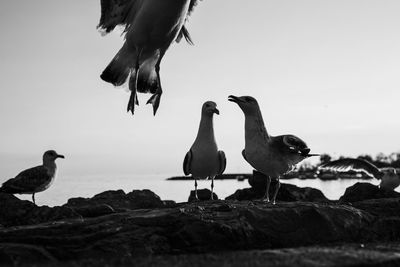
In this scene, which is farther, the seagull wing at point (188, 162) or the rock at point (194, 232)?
the seagull wing at point (188, 162)

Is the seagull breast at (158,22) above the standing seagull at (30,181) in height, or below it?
above

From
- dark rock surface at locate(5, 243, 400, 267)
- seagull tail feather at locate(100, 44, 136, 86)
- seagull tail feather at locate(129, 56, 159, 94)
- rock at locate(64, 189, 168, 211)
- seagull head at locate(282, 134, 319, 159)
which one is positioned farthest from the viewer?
rock at locate(64, 189, 168, 211)

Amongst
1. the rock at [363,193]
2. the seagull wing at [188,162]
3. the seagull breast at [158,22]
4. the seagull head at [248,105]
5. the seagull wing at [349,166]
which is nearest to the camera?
the seagull breast at [158,22]

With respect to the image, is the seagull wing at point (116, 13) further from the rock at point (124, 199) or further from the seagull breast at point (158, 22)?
the rock at point (124, 199)

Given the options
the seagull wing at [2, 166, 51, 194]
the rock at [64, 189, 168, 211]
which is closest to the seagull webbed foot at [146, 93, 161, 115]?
the rock at [64, 189, 168, 211]

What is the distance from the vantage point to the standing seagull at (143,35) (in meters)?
6.11

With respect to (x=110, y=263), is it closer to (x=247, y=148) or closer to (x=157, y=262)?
(x=157, y=262)

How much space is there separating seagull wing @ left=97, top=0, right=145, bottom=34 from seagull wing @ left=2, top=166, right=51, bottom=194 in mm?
5419

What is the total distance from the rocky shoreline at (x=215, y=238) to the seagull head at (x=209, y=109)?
3277 millimetres

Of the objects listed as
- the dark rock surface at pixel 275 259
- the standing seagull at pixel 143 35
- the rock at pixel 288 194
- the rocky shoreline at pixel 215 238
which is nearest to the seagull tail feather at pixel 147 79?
the standing seagull at pixel 143 35

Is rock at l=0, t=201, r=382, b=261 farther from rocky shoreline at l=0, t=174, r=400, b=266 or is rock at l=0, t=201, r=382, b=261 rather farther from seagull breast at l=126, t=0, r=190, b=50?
seagull breast at l=126, t=0, r=190, b=50

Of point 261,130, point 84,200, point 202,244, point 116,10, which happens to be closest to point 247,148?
point 261,130

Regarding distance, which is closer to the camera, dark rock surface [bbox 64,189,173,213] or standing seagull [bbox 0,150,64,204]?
dark rock surface [bbox 64,189,173,213]

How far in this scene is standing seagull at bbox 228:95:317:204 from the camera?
603 centimetres
